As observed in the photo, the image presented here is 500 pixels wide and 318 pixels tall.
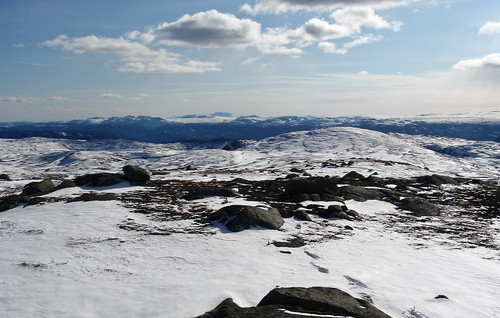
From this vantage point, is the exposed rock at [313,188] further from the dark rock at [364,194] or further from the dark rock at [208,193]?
the dark rock at [208,193]

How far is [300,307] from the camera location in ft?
32.8

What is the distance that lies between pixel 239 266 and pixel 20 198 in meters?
22.8

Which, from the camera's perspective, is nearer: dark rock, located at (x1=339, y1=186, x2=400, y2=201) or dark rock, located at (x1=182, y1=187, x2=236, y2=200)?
dark rock, located at (x1=182, y1=187, x2=236, y2=200)

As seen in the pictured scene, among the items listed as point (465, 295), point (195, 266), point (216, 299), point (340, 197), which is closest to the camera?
point (216, 299)

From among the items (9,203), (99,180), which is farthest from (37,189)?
(99,180)

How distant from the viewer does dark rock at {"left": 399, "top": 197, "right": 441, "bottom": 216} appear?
27.5 m

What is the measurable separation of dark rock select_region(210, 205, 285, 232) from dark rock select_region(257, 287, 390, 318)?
30.5ft

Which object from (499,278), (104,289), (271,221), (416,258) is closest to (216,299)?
(104,289)

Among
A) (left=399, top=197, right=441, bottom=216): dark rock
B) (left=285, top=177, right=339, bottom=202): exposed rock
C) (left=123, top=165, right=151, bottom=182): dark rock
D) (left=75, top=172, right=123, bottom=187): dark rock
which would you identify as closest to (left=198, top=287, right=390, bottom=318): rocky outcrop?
(left=285, top=177, right=339, bottom=202): exposed rock

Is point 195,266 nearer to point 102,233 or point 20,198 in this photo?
point 102,233

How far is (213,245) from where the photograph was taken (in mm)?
17078

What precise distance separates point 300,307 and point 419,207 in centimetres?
2381

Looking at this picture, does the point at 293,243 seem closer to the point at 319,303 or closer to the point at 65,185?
the point at 319,303

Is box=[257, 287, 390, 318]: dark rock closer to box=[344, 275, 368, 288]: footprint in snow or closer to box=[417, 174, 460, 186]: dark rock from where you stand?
box=[344, 275, 368, 288]: footprint in snow
